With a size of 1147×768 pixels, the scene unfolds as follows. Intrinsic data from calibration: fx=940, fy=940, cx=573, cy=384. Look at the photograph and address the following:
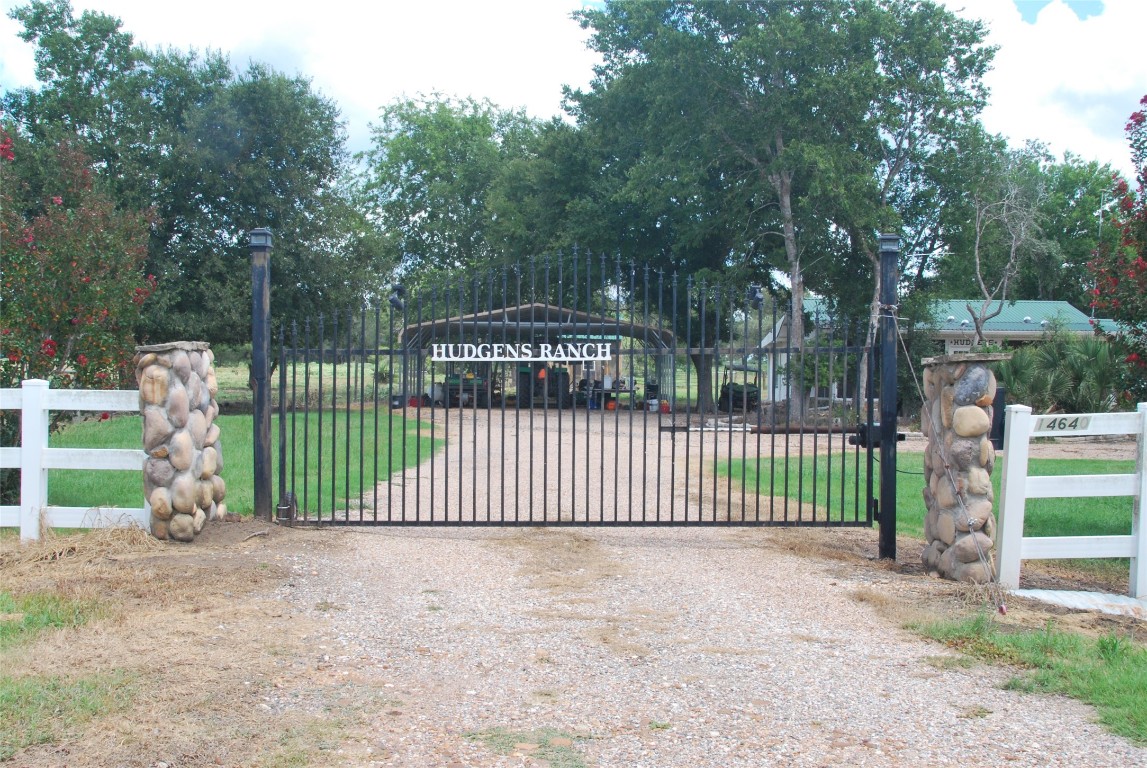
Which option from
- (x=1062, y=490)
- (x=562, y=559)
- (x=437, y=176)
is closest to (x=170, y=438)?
(x=562, y=559)

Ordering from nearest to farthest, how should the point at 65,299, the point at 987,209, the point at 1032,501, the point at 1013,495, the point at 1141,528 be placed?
the point at 1013,495, the point at 1141,528, the point at 65,299, the point at 1032,501, the point at 987,209

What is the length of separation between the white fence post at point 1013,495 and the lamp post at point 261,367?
5.90 m

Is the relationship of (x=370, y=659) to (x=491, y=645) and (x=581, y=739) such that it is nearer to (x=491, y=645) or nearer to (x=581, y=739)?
(x=491, y=645)

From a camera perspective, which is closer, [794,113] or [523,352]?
[523,352]

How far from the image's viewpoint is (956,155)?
2766 centimetres

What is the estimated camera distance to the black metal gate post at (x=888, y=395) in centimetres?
768

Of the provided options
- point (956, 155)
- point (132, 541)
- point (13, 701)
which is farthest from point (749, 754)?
point (956, 155)

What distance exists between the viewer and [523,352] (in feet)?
27.1

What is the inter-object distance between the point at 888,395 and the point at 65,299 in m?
7.75

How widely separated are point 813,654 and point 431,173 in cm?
4911

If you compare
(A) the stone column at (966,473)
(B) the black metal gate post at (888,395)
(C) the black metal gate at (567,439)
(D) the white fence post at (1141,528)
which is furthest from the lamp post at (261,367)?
(D) the white fence post at (1141,528)

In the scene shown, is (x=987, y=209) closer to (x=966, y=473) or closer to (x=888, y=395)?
(x=888, y=395)

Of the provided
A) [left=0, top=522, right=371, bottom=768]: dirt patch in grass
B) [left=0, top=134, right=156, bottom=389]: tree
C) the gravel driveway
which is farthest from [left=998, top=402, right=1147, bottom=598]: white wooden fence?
[left=0, top=134, right=156, bottom=389]: tree

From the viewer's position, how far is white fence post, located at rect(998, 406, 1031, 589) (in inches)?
259
